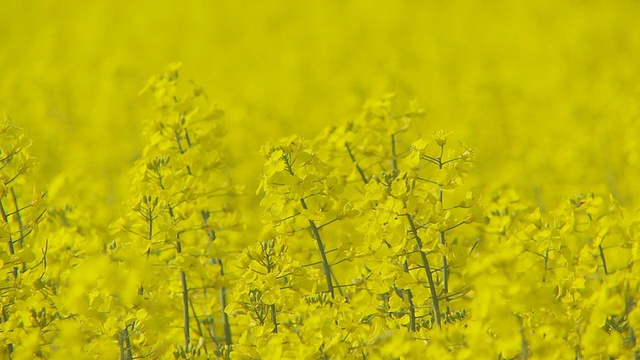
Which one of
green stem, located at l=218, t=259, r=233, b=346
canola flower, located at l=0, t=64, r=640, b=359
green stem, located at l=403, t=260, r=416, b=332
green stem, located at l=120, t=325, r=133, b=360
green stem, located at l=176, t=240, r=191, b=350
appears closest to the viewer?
canola flower, located at l=0, t=64, r=640, b=359

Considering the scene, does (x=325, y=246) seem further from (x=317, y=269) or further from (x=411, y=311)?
(x=411, y=311)

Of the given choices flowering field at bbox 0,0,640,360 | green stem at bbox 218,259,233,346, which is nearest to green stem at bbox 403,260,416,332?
flowering field at bbox 0,0,640,360

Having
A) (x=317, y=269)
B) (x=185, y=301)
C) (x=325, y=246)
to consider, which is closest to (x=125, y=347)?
(x=185, y=301)

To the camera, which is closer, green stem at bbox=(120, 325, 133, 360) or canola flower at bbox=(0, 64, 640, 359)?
canola flower at bbox=(0, 64, 640, 359)

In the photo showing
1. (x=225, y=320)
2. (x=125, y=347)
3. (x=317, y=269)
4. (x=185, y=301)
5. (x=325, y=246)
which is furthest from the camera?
(x=325, y=246)

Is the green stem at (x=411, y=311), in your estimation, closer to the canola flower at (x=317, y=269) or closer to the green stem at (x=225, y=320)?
the canola flower at (x=317, y=269)

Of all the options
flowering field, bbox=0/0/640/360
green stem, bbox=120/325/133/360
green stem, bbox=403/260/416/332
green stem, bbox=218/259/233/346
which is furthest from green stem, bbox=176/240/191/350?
green stem, bbox=403/260/416/332

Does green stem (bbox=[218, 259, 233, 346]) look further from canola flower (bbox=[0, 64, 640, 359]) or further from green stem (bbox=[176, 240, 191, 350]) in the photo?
green stem (bbox=[176, 240, 191, 350])

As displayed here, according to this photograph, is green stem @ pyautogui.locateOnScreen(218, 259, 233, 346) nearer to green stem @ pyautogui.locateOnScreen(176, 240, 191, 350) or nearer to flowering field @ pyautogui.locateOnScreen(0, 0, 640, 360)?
flowering field @ pyautogui.locateOnScreen(0, 0, 640, 360)

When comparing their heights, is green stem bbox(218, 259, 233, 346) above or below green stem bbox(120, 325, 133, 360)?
above

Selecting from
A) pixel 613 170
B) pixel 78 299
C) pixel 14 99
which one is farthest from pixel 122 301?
pixel 14 99

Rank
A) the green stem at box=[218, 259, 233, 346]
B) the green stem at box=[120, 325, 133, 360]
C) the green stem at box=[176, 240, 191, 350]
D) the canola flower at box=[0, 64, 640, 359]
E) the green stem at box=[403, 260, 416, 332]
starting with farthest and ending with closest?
the green stem at box=[218, 259, 233, 346], the green stem at box=[176, 240, 191, 350], the green stem at box=[403, 260, 416, 332], the green stem at box=[120, 325, 133, 360], the canola flower at box=[0, 64, 640, 359]

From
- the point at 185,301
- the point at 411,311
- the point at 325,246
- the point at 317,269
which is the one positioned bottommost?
the point at 411,311
